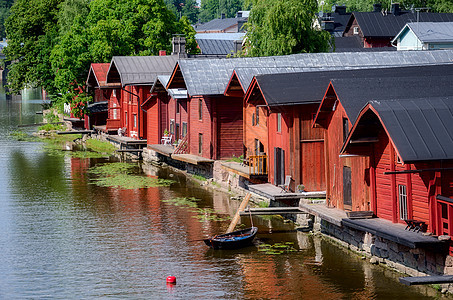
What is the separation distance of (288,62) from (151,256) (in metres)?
19.6

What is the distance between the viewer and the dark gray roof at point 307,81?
1367 inches

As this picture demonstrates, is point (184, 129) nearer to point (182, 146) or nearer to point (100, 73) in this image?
point (182, 146)

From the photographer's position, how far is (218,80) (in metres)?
47.8

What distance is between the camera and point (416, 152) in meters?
23.1

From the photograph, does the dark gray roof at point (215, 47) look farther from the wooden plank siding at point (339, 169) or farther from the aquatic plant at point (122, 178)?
the wooden plank siding at point (339, 169)

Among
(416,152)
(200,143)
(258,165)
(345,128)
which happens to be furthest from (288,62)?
(416,152)

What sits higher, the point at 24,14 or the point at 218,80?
the point at 24,14

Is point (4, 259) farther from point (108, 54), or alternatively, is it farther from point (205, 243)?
point (108, 54)

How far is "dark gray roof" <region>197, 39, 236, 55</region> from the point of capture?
3893 inches

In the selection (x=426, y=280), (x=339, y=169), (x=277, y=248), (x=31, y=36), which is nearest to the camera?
(x=426, y=280)

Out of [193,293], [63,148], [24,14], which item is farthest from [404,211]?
[24,14]

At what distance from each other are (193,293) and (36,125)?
68.0m

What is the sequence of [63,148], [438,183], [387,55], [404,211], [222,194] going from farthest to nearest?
[63,148]
[387,55]
[222,194]
[404,211]
[438,183]

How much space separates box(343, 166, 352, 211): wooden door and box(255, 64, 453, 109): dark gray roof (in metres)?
4.80
